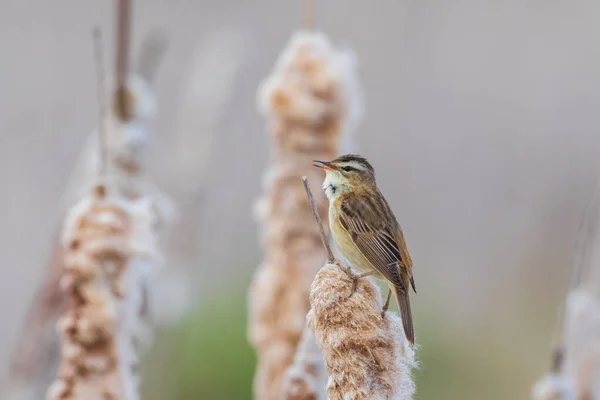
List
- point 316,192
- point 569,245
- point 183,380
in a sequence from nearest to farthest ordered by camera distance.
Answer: point 316,192 → point 183,380 → point 569,245

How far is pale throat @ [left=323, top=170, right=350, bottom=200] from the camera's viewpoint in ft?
6.77

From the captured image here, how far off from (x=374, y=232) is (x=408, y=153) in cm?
350

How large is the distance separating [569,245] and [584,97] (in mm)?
1855

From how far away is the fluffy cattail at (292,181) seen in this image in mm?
2045

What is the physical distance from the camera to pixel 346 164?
1985mm

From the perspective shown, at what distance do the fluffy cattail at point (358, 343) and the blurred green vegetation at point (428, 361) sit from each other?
269cm

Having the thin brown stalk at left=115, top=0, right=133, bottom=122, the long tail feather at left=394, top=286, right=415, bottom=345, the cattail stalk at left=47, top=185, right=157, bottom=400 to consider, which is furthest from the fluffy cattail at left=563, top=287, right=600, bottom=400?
the thin brown stalk at left=115, top=0, right=133, bottom=122

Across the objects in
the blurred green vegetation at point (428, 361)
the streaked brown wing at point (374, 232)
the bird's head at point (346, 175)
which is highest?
the blurred green vegetation at point (428, 361)

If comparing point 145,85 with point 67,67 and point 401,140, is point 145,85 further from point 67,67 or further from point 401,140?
point 67,67

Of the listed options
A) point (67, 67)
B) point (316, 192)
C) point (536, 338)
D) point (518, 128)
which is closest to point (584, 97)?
point (518, 128)

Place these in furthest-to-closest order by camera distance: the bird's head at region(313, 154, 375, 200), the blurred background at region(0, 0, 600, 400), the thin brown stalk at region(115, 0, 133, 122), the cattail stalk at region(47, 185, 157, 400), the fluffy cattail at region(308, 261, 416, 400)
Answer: the blurred background at region(0, 0, 600, 400) < the bird's head at region(313, 154, 375, 200) < the thin brown stalk at region(115, 0, 133, 122) < the cattail stalk at region(47, 185, 157, 400) < the fluffy cattail at region(308, 261, 416, 400)

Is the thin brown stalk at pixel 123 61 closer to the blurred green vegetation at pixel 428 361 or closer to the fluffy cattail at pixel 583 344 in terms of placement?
the fluffy cattail at pixel 583 344

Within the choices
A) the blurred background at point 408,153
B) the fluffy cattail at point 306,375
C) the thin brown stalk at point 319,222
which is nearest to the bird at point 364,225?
the fluffy cattail at point 306,375

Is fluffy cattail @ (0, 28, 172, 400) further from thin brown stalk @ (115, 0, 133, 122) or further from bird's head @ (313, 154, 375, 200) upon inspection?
bird's head @ (313, 154, 375, 200)
